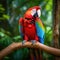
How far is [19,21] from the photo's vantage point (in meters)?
1.89

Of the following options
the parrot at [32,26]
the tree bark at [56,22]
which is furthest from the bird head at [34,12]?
the tree bark at [56,22]

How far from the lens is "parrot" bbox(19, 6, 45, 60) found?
6.07 ft

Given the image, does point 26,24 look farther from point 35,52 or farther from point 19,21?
point 35,52

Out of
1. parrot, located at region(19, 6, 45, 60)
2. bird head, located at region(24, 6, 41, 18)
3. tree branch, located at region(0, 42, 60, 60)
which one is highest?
bird head, located at region(24, 6, 41, 18)

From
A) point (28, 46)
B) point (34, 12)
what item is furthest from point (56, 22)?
point (28, 46)

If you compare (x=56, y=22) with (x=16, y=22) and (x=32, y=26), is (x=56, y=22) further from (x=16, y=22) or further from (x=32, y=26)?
(x=16, y=22)

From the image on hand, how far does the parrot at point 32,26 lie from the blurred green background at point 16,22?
5cm

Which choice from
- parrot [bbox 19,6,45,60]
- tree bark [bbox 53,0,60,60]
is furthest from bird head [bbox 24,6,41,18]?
tree bark [bbox 53,0,60,60]

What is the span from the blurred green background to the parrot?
5cm

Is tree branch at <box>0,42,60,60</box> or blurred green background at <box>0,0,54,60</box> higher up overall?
blurred green background at <box>0,0,54,60</box>

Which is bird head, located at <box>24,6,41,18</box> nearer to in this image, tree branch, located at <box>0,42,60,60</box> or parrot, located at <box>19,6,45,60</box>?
parrot, located at <box>19,6,45,60</box>

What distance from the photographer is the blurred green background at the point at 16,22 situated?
1910mm

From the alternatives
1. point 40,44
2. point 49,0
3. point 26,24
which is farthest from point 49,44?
point 49,0

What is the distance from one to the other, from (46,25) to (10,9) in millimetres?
343
